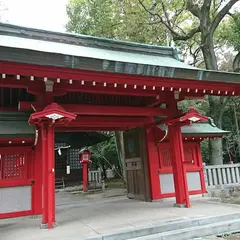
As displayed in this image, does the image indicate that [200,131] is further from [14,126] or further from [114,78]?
[14,126]

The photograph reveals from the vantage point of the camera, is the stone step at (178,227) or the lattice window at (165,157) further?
the lattice window at (165,157)

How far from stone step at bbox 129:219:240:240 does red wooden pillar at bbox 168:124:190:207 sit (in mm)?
1211

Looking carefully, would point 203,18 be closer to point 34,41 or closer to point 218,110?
point 218,110

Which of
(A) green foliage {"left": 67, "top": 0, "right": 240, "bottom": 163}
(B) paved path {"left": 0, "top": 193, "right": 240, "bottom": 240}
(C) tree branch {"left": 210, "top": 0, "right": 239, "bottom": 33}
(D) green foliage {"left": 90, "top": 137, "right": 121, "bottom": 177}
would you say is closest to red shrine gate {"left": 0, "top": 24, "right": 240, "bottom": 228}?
(B) paved path {"left": 0, "top": 193, "right": 240, "bottom": 240}

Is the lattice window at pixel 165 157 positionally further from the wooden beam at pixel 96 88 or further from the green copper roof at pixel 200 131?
the wooden beam at pixel 96 88

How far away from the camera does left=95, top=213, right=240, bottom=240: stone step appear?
12.9 ft

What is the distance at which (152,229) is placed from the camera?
4.15m

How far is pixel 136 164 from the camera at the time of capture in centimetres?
752

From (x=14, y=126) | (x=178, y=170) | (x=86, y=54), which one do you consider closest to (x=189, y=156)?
(x=178, y=170)

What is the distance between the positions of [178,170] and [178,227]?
1649mm

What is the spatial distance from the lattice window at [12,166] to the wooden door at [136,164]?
10.6ft

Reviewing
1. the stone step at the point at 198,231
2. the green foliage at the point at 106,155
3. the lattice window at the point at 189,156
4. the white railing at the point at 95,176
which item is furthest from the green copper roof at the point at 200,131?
the green foliage at the point at 106,155

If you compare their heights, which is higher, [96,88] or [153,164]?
[96,88]

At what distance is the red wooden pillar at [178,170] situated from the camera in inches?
226
